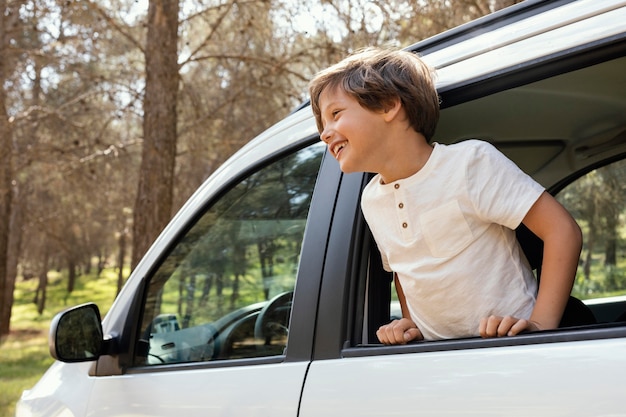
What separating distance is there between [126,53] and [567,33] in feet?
52.4

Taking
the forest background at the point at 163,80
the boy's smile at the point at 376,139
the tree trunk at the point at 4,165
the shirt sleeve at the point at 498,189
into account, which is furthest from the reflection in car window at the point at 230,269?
the tree trunk at the point at 4,165

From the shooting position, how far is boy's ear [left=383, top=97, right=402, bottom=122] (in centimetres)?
188

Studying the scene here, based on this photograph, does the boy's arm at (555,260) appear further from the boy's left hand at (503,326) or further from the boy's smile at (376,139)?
the boy's smile at (376,139)

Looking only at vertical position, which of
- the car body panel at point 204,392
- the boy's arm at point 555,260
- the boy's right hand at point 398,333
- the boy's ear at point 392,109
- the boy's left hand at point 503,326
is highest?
the boy's ear at point 392,109

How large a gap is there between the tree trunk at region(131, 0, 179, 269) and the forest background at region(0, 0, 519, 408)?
12 mm

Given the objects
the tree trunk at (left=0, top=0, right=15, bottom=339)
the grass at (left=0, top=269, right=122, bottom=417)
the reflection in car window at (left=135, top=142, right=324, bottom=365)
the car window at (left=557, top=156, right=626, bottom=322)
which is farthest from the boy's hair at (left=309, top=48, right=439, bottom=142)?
the tree trunk at (left=0, top=0, right=15, bottom=339)

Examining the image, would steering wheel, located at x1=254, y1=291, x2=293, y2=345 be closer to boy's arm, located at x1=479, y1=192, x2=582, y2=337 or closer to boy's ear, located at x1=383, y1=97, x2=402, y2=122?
boy's ear, located at x1=383, y1=97, x2=402, y2=122

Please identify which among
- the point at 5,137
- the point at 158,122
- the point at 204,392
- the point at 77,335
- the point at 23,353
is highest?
the point at 5,137

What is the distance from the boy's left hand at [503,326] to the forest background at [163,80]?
18.9 feet

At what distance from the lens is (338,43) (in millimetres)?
9477

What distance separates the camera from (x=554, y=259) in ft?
5.43

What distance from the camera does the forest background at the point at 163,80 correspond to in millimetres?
9445

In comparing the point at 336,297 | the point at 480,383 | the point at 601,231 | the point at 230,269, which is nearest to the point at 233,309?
the point at 230,269

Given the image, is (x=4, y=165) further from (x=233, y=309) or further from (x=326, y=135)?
(x=326, y=135)
